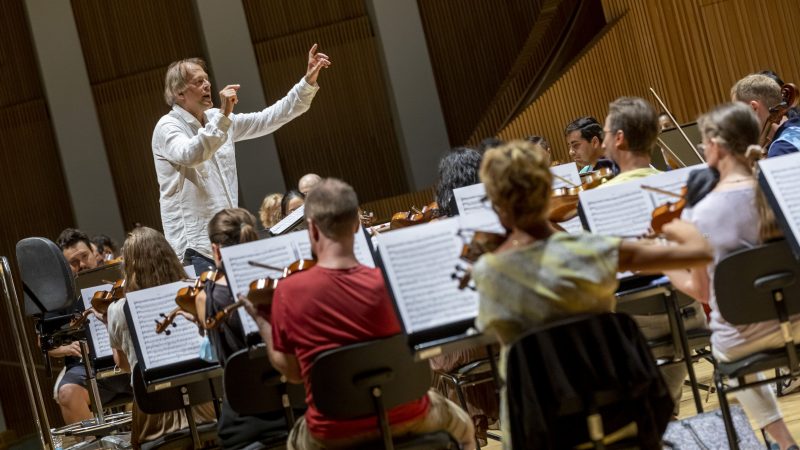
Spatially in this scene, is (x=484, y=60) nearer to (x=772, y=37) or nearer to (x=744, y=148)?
(x=772, y=37)

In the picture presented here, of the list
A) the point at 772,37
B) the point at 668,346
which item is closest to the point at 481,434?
the point at 668,346

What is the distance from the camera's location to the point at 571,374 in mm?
2535

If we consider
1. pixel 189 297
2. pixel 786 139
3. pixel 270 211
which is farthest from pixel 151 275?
pixel 270 211

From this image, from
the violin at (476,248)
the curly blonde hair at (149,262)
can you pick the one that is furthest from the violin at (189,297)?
the violin at (476,248)

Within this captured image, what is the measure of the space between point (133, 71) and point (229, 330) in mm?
8904

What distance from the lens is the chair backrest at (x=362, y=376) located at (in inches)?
122

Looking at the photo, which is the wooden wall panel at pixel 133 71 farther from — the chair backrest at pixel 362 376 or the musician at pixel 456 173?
the chair backrest at pixel 362 376

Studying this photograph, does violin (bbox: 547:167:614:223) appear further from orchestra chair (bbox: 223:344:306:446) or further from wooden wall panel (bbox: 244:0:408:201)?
wooden wall panel (bbox: 244:0:408:201)

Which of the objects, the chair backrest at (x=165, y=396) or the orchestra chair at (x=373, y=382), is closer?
the orchestra chair at (x=373, y=382)

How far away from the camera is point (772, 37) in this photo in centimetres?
805

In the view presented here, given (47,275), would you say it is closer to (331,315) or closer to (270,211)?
(270,211)

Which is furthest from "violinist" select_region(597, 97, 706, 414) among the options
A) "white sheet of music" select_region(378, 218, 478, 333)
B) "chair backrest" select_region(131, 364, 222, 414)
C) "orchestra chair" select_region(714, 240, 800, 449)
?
"chair backrest" select_region(131, 364, 222, 414)

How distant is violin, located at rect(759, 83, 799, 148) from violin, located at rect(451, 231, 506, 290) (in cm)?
296

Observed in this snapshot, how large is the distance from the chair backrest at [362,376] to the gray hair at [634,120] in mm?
1510
